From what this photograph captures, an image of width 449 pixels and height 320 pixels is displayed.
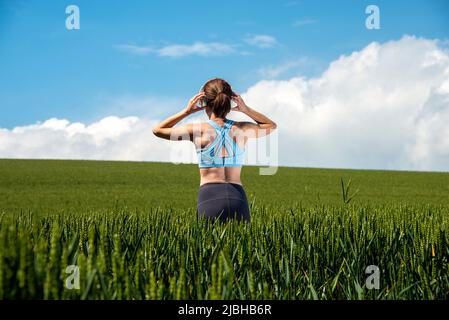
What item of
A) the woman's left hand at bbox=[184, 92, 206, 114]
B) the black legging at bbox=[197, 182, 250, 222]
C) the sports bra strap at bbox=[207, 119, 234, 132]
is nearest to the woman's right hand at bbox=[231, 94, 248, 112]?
the sports bra strap at bbox=[207, 119, 234, 132]

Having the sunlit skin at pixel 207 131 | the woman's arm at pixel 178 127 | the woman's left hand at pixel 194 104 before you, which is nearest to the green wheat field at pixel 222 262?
the sunlit skin at pixel 207 131

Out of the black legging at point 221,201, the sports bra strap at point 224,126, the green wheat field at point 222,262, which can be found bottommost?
the green wheat field at point 222,262

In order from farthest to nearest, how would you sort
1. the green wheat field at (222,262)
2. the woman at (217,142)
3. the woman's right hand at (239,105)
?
the woman's right hand at (239,105), the woman at (217,142), the green wheat field at (222,262)

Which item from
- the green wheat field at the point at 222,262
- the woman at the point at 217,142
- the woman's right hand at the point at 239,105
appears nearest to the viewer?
the green wheat field at the point at 222,262

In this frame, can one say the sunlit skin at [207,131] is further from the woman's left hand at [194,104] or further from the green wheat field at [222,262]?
the green wheat field at [222,262]

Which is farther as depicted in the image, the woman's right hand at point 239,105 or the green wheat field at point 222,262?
the woman's right hand at point 239,105

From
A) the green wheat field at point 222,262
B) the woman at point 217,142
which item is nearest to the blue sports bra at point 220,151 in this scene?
the woman at point 217,142

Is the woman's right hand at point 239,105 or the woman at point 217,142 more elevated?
the woman's right hand at point 239,105

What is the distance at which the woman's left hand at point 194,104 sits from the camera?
14.1 feet

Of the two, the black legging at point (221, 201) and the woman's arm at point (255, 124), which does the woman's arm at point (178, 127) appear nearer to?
the woman's arm at point (255, 124)

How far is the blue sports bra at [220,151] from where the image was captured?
14.1ft
